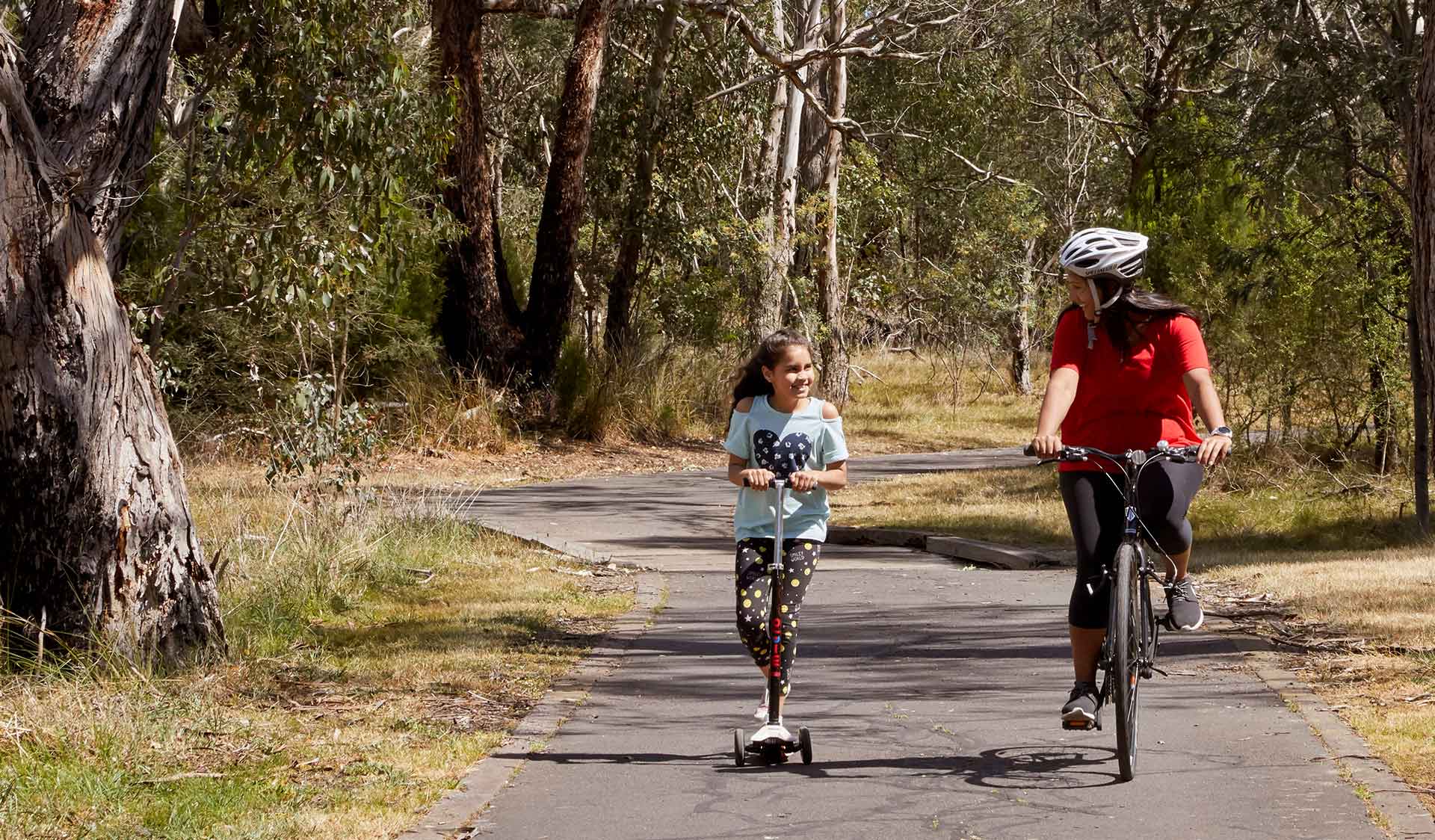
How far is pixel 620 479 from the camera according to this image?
874 inches

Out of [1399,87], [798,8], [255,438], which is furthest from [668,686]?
[798,8]

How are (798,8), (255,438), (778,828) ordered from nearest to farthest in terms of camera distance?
(778,828) → (255,438) → (798,8)

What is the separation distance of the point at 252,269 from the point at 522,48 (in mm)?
23164

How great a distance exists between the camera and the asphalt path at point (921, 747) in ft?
18.4

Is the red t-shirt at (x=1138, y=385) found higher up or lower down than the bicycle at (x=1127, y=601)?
higher up

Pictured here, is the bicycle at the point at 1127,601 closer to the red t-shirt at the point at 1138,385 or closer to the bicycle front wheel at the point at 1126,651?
the bicycle front wheel at the point at 1126,651

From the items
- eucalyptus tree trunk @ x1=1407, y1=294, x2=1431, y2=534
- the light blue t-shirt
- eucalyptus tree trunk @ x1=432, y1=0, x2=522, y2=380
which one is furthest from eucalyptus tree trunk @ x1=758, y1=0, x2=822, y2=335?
the light blue t-shirt

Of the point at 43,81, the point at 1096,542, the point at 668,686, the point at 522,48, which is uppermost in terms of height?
the point at 522,48

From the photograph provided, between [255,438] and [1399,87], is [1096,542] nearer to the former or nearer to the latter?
[1399,87]

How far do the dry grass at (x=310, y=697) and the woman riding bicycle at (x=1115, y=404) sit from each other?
2.43 metres

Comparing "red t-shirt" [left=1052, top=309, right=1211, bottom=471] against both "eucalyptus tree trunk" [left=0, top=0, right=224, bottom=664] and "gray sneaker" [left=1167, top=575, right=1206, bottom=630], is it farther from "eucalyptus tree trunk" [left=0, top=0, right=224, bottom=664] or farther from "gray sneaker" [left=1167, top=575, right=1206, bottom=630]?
"eucalyptus tree trunk" [left=0, top=0, right=224, bottom=664]

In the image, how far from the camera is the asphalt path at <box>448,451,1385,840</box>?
18.4 feet

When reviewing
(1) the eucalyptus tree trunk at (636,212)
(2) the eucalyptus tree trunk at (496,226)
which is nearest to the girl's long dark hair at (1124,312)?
(2) the eucalyptus tree trunk at (496,226)

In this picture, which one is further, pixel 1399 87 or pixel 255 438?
pixel 255 438
